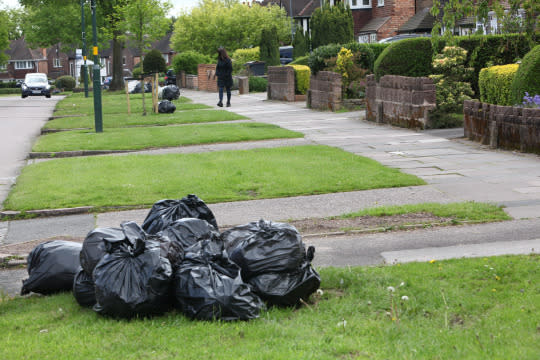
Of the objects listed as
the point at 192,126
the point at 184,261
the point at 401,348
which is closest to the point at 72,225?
the point at 184,261

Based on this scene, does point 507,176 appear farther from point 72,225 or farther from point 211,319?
point 211,319

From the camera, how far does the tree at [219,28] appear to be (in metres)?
54.3

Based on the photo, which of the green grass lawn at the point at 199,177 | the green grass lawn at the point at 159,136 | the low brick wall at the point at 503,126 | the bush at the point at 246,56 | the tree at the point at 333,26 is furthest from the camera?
the bush at the point at 246,56

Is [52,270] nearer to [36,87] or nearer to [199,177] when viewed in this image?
[199,177]

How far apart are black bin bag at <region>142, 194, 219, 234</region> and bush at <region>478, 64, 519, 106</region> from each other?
34.0ft

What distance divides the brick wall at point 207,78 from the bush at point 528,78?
27.8 metres

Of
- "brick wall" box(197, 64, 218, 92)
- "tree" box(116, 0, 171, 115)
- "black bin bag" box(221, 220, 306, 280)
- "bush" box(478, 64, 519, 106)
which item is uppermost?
"tree" box(116, 0, 171, 115)

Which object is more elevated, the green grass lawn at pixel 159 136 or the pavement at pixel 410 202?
the green grass lawn at pixel 159 136

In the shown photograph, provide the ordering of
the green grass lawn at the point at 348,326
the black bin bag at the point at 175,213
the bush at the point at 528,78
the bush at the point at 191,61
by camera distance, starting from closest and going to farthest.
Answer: the green grass lawn at the point at 348,326 < the black bin bag at the point at 175,213 < the bush at the point at 528,78 < the bush at the point at 191,61

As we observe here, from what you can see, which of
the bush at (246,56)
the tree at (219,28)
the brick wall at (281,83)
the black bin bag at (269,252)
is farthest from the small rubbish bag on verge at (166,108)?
the tree at (219,28)

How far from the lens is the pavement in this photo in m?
7.23

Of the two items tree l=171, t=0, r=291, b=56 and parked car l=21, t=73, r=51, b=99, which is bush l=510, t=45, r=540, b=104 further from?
parked car l=21, t=73, r=51, b=99

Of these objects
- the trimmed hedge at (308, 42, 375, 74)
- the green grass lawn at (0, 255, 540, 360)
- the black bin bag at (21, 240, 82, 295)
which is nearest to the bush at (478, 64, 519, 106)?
the trimmed hedge at (308, 42, 375, 74)

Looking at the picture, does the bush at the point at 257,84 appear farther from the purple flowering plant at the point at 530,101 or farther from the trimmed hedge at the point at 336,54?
the purple flowering plant at the point at 530,101
